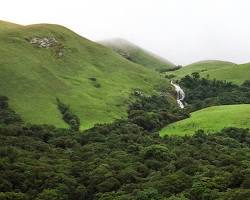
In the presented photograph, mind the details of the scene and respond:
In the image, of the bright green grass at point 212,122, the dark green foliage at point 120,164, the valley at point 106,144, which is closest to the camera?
the dark green foliage at point 120,164

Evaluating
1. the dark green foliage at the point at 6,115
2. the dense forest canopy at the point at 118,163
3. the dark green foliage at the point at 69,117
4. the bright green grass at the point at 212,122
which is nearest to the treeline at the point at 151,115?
the dense forest canopy at the point at 118,163

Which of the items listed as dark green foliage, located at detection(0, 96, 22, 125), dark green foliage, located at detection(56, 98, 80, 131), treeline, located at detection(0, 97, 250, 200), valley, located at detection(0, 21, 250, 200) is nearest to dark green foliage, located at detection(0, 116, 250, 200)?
treeline, located at detection(0, 97, 250, 200)

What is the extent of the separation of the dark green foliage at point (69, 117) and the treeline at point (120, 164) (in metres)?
7.62

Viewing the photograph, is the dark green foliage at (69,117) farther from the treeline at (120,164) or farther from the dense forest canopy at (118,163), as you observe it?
the treeline at (120,164)

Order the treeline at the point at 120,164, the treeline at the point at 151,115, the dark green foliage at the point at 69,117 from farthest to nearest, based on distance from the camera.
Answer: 1. the treeline at the point at 151,115
2. the dark green foliage at the point at 69,117
3. the treeline at the point at 120,164

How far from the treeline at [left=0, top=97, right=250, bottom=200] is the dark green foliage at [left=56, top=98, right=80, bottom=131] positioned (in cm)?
762

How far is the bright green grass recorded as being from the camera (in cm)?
16362

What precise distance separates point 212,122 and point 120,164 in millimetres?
55729

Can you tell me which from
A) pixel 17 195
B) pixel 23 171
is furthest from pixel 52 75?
pixel 17 195

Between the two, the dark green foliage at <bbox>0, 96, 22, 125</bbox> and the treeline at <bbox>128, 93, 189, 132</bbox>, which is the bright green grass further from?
the dark green foliage at <bbox>0, 96, 22, 125</bbox>

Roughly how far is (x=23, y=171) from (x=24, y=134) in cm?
3043

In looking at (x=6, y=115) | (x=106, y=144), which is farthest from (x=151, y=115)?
(x=6, y=115)

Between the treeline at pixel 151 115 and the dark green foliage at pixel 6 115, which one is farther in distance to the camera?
the treeline at pixel 151 115

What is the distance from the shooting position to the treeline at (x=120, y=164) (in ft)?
328
